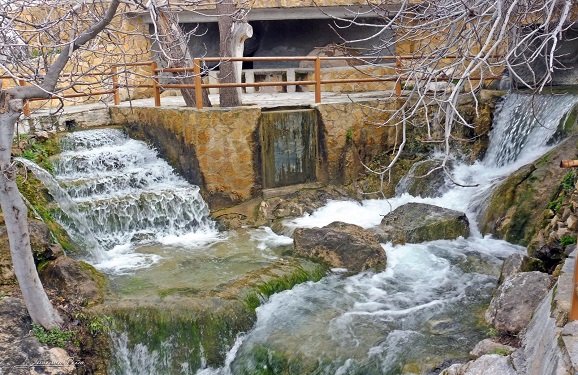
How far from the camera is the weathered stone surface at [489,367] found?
4.02 metres

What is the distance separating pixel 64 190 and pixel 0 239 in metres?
1.84

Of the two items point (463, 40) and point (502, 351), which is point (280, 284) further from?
point (463, 40)

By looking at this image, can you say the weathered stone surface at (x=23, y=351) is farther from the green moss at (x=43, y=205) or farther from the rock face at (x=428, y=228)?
the rock face at (x=428, y=228)

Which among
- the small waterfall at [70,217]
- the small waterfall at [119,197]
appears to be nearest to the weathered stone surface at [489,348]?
the small waterfall at [119,197]

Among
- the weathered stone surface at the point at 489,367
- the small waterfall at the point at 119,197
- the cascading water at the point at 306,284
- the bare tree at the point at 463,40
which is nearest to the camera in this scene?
the bare tree at the point at 463,40

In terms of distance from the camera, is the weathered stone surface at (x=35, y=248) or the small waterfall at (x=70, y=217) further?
the small waterfall at (x=70, y=217)

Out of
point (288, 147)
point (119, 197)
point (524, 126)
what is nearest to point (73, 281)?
point (119, 197)

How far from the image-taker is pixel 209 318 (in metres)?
5.55

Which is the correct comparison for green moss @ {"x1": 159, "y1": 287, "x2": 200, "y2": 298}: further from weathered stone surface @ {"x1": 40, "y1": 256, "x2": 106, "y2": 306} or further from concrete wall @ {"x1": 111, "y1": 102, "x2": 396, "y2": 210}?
concrete wall @ {"x1": 111, "y1": 102, "x2": 396, "y2": 210}

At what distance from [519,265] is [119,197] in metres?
5.15

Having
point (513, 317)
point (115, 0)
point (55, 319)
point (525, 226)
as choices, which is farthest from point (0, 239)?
point (525, 226)

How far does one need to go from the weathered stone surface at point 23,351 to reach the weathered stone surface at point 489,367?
3284 mm

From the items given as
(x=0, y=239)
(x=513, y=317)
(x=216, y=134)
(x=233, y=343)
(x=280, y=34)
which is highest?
(x=280, y=34)

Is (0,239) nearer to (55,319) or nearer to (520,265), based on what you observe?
(55,319)
